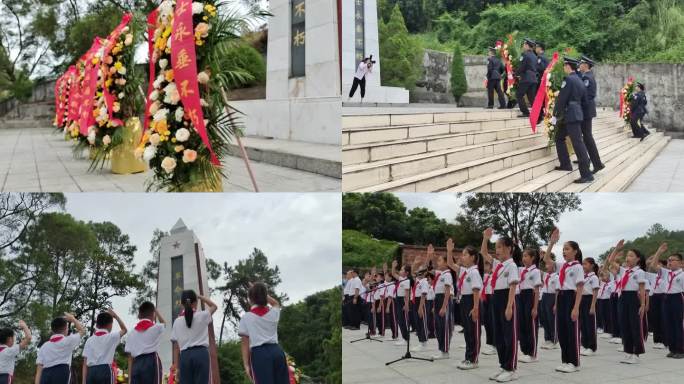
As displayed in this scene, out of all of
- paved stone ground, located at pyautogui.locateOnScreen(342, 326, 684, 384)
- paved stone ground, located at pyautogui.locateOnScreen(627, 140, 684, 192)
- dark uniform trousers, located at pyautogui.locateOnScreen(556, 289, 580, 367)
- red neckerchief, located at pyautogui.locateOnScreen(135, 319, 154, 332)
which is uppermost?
paved stone ground, located at pyautogui.locateOnScreen(627, 140, 684, 192)

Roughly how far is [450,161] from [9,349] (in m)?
3.92

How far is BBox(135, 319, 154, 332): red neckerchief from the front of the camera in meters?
3.90

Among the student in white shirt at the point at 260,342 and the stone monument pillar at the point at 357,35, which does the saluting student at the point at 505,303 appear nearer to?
the student in white shirt at the point at 260,342

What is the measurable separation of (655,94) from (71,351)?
38.0ft

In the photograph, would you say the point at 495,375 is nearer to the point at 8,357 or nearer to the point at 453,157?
the point at 453,157

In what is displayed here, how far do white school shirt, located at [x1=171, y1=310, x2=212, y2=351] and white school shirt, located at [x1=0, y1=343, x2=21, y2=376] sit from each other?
1537 mm

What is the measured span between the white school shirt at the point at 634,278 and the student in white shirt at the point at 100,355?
448 centimetres

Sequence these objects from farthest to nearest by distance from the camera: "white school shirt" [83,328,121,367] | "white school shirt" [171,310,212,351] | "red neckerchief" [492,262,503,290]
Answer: "red neckerchief" [492,262,503,290] < "white school shirt" [83,328,121,367] < "white school shirt" [171,310,212,351]

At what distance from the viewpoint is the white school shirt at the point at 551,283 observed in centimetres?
464

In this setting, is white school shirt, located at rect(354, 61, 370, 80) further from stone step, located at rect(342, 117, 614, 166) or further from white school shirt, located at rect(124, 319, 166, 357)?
white school shirt, located at rect(124, 319, 166, 357)

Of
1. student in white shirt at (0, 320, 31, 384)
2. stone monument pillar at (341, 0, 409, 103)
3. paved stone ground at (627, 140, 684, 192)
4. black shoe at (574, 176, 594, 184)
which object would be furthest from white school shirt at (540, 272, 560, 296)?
stone monument pillar at (341, 0, 409, 103)

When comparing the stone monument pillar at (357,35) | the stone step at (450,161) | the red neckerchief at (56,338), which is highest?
the stone monument pillar at (357,35)

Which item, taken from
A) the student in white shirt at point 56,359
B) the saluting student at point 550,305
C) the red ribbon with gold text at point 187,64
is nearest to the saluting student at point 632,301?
the saluting student at point 550,305

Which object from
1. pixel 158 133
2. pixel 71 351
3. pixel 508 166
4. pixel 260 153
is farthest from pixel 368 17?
pixel 71 351
